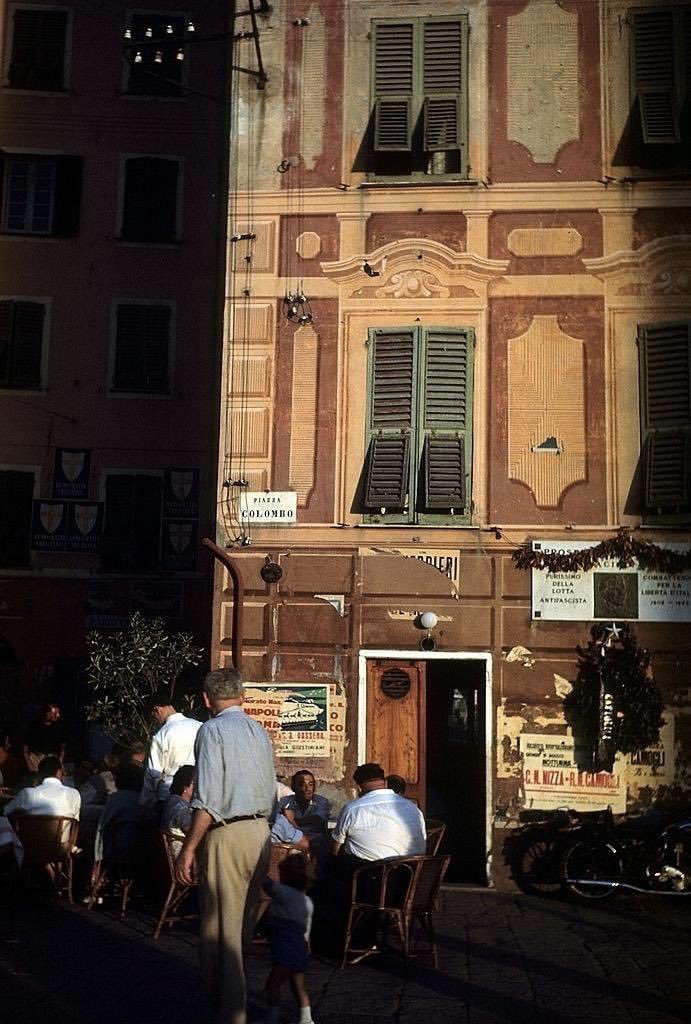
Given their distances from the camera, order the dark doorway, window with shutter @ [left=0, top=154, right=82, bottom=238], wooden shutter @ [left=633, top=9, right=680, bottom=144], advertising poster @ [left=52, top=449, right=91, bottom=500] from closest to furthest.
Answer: wooden shutter @ [left=633, top=9, right=680, bottom=144] < the dark doorway < advertising poster @ [left=52, top=449, right=91, bottom=500] < window with shutter @ [left=0, top=154, right=82, bottom=238]

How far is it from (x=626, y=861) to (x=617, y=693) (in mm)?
1545

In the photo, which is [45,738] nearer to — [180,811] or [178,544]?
[178,544]

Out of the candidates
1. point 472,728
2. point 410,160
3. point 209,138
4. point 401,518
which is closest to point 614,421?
point 401,518

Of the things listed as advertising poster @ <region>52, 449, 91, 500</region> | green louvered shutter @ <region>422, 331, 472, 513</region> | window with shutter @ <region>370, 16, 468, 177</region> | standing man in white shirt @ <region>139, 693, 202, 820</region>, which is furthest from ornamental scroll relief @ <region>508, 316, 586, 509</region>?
advertising poster @ <region>52, 449, 91, 500</region>

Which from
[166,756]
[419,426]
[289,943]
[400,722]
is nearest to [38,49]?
[419,426]

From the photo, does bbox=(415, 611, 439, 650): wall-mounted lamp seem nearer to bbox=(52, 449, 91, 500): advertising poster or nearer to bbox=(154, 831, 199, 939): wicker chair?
bbox=(154, 831, 199, 939): wicker chair

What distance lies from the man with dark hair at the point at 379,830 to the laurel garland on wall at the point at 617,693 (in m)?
3.87

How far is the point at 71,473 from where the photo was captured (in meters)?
18.5

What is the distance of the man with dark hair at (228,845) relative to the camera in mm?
5527

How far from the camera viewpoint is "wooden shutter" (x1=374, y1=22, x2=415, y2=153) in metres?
12.5

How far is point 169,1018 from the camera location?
638 centimetres

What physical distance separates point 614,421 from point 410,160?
3.52 meters

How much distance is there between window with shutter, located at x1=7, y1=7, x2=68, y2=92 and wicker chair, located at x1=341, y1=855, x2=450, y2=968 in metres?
15.8

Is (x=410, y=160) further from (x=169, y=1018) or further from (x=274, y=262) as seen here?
(x=169, y=1018)
